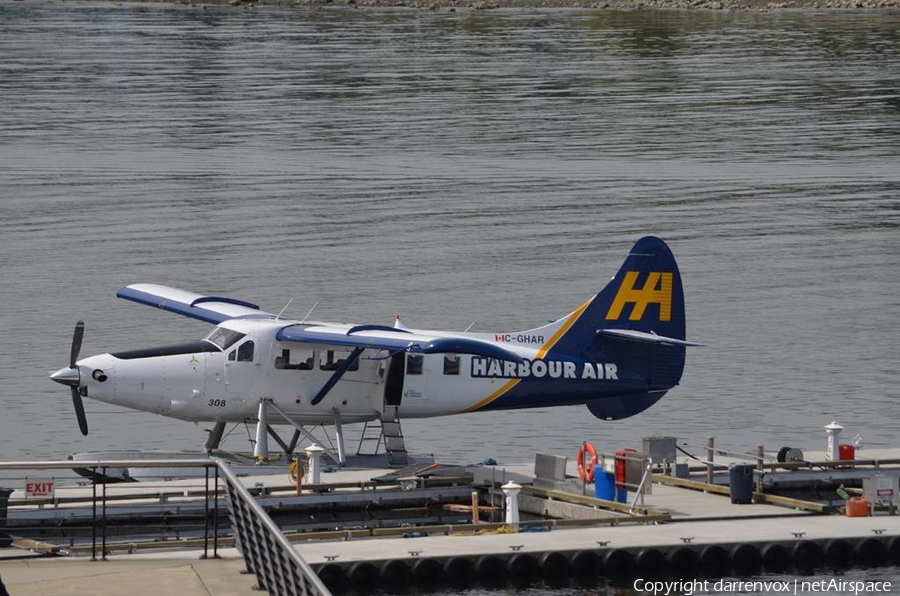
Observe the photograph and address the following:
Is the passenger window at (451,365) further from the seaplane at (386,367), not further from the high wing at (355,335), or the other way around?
the high wing at (355,335)

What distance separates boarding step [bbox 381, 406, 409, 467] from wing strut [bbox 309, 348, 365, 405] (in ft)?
3.34

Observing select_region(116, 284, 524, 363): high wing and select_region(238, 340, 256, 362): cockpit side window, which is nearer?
select_region(116, 284, 524, 363): high wing

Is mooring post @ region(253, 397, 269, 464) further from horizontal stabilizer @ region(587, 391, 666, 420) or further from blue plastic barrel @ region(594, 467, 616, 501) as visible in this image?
horizontal stabilizer @ region(587, 391, 666, 420)

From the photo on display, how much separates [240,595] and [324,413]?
41.7ft

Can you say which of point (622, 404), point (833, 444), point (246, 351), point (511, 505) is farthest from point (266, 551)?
point (833, 444)

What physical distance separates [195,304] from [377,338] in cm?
431

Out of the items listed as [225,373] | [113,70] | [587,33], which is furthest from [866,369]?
[587,33]

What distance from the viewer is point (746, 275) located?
160 ft

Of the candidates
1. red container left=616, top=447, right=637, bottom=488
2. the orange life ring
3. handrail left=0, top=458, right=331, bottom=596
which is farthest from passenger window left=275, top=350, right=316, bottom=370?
handrail left=0, top=458, right=331, bottom=596

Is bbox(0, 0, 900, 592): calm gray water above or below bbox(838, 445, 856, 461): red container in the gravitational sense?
above

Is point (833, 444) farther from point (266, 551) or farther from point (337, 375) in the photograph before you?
point (266, 551)

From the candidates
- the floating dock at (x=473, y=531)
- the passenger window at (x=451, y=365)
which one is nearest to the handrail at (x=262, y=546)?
the floating dock at (x=473, y=531)

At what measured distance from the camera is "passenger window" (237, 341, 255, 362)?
26938mm

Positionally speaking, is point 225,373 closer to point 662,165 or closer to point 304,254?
point 304,254
